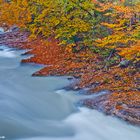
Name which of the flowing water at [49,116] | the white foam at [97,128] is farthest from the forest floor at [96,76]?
the flowing water at [49,116]

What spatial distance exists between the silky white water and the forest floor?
1.61 feet

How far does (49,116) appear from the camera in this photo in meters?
11.0

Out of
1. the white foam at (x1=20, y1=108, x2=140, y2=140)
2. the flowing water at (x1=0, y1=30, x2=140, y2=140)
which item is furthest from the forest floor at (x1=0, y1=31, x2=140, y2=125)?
the flowing water at (x1=0, y1=30, x2=140, y2=140)

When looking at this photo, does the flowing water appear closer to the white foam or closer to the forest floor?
the white foam

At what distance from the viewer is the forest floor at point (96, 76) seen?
37.3ft

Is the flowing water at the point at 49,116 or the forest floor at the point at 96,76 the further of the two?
the forest floor at the point at 96,76

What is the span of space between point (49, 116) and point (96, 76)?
419cm

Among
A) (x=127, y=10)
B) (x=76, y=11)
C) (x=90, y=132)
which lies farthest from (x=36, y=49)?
(x=90, y=132)

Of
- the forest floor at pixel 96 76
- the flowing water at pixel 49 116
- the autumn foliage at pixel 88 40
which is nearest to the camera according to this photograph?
the flowing water at pixel 49 116

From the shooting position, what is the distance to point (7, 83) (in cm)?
1448

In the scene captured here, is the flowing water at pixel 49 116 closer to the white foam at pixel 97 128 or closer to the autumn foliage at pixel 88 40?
the white foam at pixel 97 128

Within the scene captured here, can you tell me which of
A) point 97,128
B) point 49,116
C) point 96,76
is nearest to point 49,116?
point 49,116

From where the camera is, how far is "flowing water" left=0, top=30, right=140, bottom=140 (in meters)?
9.76

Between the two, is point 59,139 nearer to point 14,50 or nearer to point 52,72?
point 52,72
